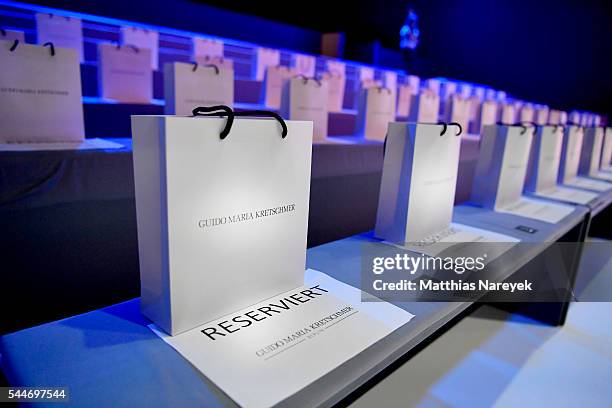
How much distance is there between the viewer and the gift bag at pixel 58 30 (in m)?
2.27

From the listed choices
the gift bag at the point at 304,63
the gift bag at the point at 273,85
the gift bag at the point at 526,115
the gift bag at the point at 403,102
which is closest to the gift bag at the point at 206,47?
the gift bag at the point at 304,63

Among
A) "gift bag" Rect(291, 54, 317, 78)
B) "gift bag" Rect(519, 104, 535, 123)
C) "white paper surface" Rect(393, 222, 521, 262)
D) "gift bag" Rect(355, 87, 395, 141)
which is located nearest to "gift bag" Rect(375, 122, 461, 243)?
"white paper surface" Rect(393, 222, 521, 262)

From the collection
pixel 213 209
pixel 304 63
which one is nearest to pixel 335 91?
pixel 304 63

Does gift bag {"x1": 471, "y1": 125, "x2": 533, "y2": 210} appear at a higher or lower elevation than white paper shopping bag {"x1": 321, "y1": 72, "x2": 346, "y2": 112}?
lower

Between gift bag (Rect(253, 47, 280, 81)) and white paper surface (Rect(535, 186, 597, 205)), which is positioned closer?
white paper surface (Rect(535, 186, 597, 205))

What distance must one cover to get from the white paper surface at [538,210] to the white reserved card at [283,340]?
2.47 feet

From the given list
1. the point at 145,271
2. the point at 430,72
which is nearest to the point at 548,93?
the point at 430,72

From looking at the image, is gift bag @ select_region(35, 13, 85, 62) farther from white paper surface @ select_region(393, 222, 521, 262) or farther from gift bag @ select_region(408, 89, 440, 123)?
white paper surface @ select_region(393, 222, 521, 262)

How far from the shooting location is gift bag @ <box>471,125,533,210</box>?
114 cm

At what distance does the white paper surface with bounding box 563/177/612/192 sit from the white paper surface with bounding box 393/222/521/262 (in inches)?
40.2

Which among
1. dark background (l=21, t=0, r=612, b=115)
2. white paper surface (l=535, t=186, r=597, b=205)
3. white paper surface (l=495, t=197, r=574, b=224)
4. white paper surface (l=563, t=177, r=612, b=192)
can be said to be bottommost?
white paper surface (l=495, t=197, r=574, b=224)

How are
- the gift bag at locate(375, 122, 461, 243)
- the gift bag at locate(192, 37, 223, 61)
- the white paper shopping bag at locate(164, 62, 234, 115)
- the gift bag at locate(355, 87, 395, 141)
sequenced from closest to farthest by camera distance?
the gift bag at locate(375, 122, 461, 243) → the white paper shopping bag at locate(164, 62, 234, 115) → the gift bag at locate(355, 87, 395, 141) → the gift bag at locate(192, 37, 223, 61)

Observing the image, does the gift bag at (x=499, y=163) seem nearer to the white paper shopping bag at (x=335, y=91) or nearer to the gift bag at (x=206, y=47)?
the white paper shopping bag at (x=335, y=91)

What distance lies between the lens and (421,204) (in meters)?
0.84
